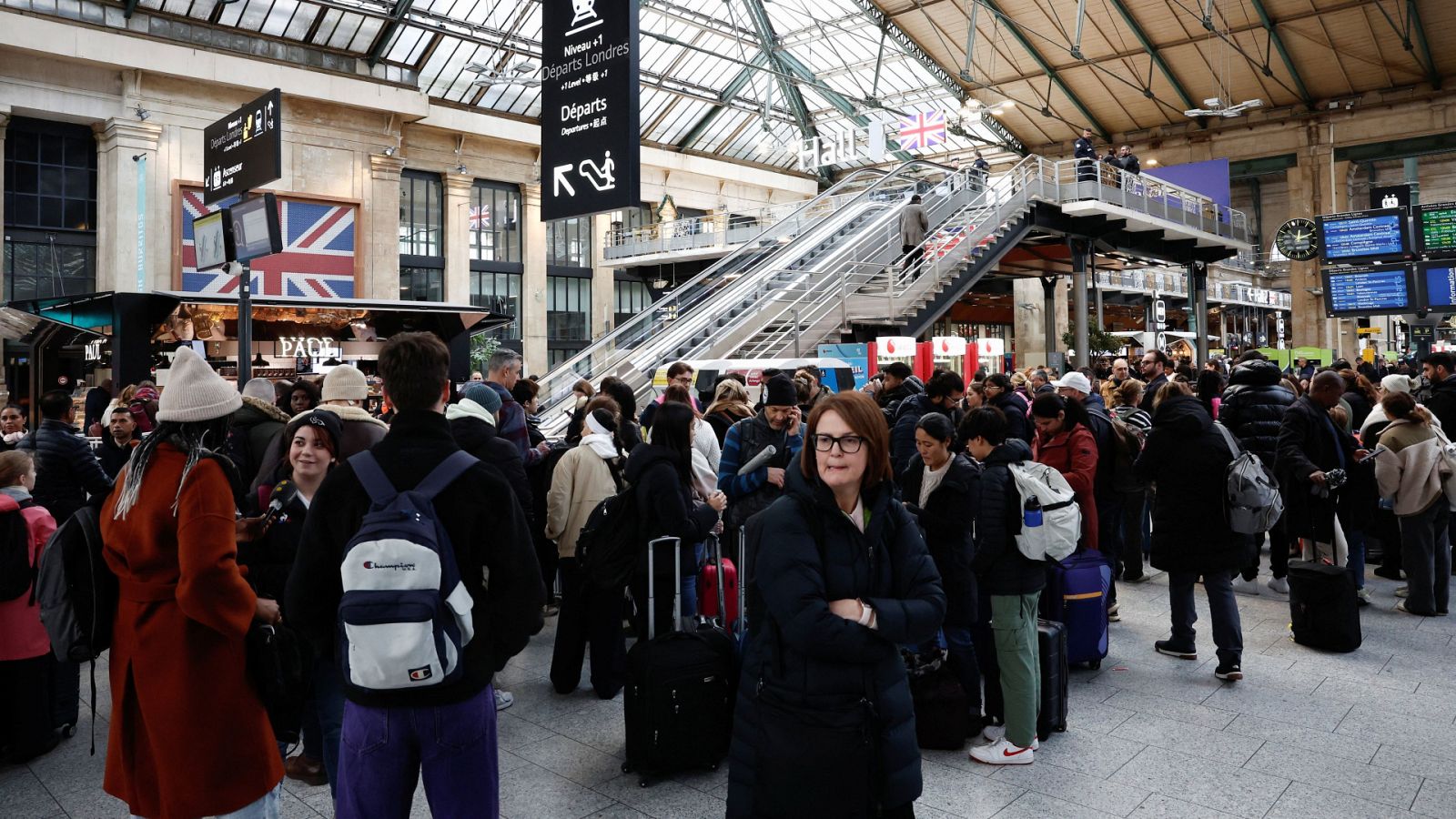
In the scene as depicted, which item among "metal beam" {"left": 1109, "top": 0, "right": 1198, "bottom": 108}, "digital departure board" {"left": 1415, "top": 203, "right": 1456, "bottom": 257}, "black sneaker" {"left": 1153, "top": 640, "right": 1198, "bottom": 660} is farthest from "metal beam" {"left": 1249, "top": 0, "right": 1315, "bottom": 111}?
"black sneaker" {"left": 1153, "top": 640, "right": 1198, "bottom": 660}

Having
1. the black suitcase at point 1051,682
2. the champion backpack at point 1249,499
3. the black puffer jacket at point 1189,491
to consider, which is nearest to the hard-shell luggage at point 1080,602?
the black puffer jacket at point 1189,491

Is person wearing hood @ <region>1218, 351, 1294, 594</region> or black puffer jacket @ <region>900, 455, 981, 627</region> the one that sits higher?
person wearing hood @ <region>1218, 351, 1294, 594</region>

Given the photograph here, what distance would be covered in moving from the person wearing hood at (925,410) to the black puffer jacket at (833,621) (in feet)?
12.5

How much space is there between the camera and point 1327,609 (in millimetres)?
5922

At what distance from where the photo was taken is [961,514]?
161 inches

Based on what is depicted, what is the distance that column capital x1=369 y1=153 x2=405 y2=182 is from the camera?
1108 inches

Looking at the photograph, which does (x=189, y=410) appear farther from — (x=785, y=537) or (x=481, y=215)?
(x=481, y=215)

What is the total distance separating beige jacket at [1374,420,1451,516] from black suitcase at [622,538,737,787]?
18.1ft

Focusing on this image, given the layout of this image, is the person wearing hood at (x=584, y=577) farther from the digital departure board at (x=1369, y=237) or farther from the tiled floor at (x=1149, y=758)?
the digital departure board at (x=1369, y=237)

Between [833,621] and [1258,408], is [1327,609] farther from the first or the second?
[833,621]

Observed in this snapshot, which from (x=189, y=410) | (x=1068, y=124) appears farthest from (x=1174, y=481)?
(x=1068, y=124)

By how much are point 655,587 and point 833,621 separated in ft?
8.61

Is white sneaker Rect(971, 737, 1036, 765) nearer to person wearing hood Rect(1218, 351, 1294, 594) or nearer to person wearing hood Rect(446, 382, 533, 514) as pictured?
person wearing hood Rect(446, 382, 533, 514)

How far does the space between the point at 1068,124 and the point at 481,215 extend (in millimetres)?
23307
